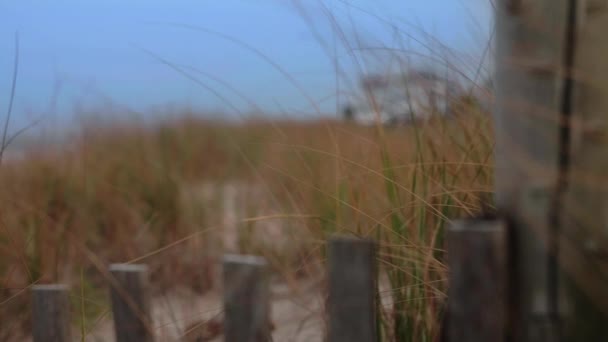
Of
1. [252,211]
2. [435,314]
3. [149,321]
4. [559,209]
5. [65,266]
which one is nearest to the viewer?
[559,209]

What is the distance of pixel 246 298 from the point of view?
108cm

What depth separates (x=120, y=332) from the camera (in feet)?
4.18

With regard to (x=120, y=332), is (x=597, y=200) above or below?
above

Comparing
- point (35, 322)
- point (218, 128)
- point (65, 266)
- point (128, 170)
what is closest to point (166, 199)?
point (128, 170)

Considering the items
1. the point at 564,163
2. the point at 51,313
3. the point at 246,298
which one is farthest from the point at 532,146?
the point at 51,313

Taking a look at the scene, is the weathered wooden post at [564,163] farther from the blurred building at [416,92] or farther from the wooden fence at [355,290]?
the blurred building at [416,92]

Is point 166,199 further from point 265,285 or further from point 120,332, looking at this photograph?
point 265,285

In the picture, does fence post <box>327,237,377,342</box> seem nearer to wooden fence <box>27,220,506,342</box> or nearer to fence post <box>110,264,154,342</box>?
wooden fence <box>27,220,506,342</box>

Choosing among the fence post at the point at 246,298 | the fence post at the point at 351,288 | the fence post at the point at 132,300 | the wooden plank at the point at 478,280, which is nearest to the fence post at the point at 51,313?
the fence post at the point at 132,300

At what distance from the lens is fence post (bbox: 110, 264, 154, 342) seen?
122 centimetres

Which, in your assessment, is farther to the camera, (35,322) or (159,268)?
(159,268)

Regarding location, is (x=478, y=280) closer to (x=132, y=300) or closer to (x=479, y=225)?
(x=479, y=225)

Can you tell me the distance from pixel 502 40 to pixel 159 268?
230cm

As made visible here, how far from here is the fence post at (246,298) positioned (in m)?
1.07
